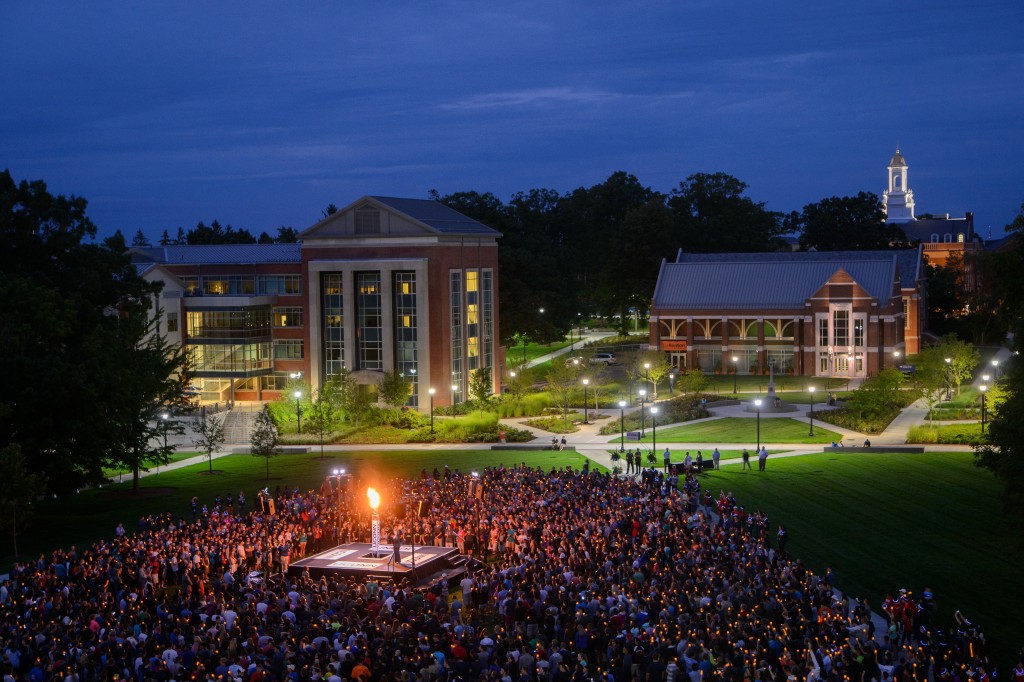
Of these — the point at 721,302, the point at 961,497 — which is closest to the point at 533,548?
the point at 961,497

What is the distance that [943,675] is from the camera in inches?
854

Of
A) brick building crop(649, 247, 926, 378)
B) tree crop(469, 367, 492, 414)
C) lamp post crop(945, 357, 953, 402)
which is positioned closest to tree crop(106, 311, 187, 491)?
tree crop(469, 367, 492, 414)

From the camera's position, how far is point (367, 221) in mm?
76375

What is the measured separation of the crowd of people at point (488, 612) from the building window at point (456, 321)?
39688mm

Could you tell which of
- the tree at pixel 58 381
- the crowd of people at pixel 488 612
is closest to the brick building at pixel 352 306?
the tree at pixel 58 381

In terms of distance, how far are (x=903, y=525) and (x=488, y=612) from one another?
672 inches

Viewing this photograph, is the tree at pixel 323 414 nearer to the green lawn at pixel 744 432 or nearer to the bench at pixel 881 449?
the green lawn at pixel 744 432

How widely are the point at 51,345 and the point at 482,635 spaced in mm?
29063

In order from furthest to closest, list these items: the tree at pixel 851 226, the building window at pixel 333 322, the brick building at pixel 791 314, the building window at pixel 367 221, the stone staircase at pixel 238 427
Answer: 1. the tree at pixel 851 226
2. the brick building at pixel 791 314
3. the building window at pixel 333 322
4. the building window at pixel 367 221
5. the stone staircase at pixel 238 427

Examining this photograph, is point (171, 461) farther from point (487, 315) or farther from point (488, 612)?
point (488, 612)

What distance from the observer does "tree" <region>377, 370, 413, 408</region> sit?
70.1 metres

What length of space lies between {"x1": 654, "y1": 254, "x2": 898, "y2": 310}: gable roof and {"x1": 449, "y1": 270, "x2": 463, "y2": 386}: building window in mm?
24063

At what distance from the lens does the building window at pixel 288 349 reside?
81.1 metres

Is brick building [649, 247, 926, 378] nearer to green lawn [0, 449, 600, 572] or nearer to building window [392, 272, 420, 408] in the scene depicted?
building window [392, 272, 420, 408]
